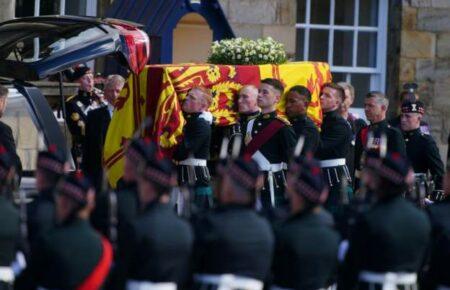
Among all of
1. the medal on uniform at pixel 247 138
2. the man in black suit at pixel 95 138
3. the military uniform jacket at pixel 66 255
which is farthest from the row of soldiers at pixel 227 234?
the man in black suit at pixel 95 138

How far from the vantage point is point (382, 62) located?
744 inches

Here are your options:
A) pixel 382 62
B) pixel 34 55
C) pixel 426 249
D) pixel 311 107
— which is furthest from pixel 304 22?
pixel 426 249

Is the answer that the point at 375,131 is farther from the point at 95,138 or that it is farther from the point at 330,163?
the point at 95,138

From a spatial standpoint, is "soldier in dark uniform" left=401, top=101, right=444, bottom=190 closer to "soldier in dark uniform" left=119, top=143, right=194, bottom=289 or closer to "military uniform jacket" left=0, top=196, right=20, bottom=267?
"soldier in dark uniform" left=119, top=143, right=194, bottom=289

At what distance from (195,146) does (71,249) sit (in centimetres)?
500

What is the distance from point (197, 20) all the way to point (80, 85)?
9.81ft

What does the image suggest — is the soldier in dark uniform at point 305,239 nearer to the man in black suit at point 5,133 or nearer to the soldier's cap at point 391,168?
the soldier's cap at point 391,168

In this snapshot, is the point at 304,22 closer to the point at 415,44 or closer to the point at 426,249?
the point at 415,44

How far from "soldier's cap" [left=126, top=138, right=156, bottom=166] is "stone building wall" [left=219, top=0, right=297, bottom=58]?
837 centimetres

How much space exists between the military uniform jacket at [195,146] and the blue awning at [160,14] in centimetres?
284

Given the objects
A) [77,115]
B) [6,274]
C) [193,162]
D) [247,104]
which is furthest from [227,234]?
[77,115]

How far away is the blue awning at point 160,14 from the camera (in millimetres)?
16203

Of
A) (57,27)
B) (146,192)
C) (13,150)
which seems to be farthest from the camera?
(57,27)

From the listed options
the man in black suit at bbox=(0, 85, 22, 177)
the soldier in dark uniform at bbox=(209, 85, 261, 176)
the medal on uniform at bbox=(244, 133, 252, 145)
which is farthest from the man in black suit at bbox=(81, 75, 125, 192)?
the man in black suit at bbox=(0, 85, 22, 177)
